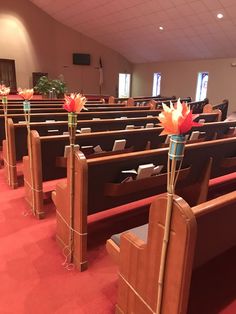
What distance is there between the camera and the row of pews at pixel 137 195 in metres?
1.00

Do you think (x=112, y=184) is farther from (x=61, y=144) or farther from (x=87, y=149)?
(x=61, y=144)

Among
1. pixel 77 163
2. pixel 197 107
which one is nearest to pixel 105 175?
pixel 77 163

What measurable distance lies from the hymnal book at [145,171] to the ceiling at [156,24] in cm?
702

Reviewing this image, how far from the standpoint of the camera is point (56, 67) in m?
12.6

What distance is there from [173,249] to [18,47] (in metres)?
12.2

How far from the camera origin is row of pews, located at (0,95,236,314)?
3.29 ft

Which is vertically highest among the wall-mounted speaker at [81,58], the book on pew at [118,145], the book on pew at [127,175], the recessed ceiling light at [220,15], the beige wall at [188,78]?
the recessed ceiling light at [220,15]

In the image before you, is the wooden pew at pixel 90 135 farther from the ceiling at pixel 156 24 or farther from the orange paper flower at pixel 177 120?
the ceiling at pixel 156 24

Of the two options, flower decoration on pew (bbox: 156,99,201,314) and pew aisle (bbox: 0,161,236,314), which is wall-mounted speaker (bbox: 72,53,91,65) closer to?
pew aisle (bbox: 0,161,236,314)

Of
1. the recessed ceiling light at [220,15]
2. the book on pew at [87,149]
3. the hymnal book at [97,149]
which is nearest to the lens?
the book on pew at [87,149]

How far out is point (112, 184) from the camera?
1.78 m

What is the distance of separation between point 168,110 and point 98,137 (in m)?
1.51

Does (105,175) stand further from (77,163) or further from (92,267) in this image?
(92,267)

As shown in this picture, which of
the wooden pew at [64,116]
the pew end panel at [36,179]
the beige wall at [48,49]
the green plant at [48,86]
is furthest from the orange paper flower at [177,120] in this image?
the beige wall at [48,49]
